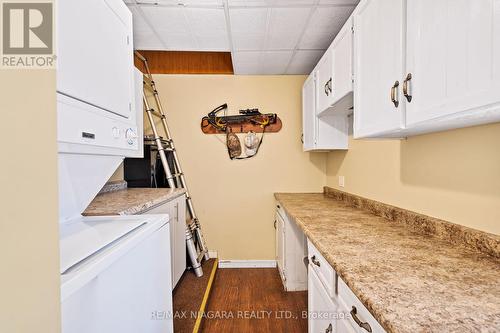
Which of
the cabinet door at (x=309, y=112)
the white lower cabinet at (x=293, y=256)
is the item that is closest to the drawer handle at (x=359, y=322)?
the white lower cabinet at (x=293, y=256)

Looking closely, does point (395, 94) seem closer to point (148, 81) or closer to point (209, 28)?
point (209, 28)

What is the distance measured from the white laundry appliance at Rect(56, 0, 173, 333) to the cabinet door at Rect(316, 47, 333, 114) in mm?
1335

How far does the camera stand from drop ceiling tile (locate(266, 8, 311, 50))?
5.88ft

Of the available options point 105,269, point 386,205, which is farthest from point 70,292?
point 386,205

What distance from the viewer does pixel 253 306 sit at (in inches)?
87.3

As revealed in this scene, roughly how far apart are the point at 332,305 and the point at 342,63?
1.38 meters

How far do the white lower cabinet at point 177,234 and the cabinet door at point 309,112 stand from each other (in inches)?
54.1

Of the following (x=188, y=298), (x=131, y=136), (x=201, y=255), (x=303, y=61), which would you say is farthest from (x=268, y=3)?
(x=201, y=255)

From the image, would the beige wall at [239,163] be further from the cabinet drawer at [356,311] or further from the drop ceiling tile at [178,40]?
the cabinet drawer at [356,311]

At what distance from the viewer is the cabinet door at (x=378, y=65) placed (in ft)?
3.35

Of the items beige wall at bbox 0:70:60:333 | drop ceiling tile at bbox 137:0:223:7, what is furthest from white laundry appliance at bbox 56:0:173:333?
drop ceiling tile at bbox 137:0:223:7

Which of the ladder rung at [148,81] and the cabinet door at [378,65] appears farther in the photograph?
the ladder rung at [148,81]

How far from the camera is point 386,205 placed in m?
1.65

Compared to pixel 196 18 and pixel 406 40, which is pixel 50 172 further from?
pixel 196 18
